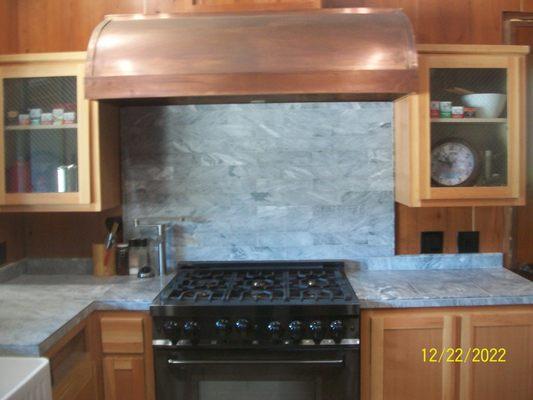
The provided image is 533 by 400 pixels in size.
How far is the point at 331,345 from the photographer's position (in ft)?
6.21

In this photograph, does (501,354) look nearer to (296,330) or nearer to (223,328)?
(296,330)

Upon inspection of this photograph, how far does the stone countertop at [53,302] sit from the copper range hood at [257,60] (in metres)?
0.83

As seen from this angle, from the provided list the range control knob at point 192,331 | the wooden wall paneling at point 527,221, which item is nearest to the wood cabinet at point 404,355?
the range control knob at point 192,331


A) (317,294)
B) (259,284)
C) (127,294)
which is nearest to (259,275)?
(259,284)

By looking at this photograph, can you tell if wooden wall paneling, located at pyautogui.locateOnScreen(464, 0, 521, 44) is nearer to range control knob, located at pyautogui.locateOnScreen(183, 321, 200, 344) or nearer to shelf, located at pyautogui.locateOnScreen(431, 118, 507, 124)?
shelf, located at pyautogui.locateOnScreen(431, 118, 507, 124)

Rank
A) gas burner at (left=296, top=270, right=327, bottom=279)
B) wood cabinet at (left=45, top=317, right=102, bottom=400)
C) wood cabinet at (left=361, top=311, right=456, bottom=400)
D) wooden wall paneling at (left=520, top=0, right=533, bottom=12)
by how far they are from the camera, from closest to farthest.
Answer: wood cabinet at (left=45, top=317, right=102, bottom=400) < wood cabinet at (left=361, top=311, right=456, bottom=400) < gas burner at (left=296, top=270, right=327, bottom=279) < wooden wall paneling at (left=520, top=0, right=533, bottom=12)

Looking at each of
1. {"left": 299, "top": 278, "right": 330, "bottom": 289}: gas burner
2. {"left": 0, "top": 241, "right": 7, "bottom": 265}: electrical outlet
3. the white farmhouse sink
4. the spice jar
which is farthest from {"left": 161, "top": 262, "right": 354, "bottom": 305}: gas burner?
{"left": 0, "top": 241, "right": 7, "bottom": 265}: electrical outlet

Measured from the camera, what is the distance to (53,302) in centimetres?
199

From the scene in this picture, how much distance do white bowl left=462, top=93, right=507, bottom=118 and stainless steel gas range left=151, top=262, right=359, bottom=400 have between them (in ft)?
3.58

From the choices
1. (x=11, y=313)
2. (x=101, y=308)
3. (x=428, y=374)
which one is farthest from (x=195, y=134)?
(x=428, y=374)

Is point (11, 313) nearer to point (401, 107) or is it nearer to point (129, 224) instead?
point (129, 224)

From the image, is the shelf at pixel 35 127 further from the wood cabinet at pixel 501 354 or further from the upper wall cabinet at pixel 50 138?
the wood cabinet at pixel 501 354

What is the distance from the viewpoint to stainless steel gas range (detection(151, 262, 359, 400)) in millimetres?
1884

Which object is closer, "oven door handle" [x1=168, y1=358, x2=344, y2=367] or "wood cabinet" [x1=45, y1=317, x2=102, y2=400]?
"wood cabinet" [x1=45, y1=317, x2=102, y2=400]
